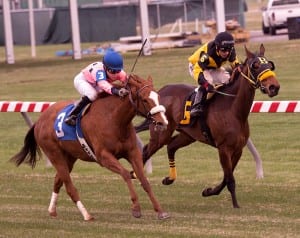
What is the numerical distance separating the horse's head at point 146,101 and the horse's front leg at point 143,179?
1.74ft

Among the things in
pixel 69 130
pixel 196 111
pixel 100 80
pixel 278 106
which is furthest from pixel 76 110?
pixel 278 106

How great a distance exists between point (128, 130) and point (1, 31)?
44897mm

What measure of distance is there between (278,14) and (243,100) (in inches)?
1204

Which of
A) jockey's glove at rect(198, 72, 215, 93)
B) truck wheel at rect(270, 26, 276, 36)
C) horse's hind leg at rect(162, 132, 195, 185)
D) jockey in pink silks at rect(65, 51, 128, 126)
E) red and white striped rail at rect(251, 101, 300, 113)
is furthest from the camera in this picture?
truck wheel at rect(270, 26, 276, 36)

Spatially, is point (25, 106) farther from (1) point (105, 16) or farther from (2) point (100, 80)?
(1) point (105, 16)

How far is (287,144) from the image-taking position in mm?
17406

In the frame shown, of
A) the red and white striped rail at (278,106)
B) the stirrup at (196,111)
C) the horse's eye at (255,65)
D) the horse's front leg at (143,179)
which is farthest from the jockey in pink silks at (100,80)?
the red and white striped rail at (278,106)

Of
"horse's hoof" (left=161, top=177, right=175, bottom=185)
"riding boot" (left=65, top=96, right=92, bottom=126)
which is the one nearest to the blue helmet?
"riding boot" (left=65, top=96, right=92, bottom=126)

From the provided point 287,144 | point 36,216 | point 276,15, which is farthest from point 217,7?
point 36,216

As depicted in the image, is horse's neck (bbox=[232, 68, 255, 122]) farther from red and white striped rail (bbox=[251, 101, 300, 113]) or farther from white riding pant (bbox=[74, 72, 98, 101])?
white riding pant (bbox=[74, 72, 98, 101])

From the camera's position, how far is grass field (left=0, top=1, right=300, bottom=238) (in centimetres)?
1053

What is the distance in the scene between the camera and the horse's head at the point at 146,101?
1050cm

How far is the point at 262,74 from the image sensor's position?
11820 millimetres

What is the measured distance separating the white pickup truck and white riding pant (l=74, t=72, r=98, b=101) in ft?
100
